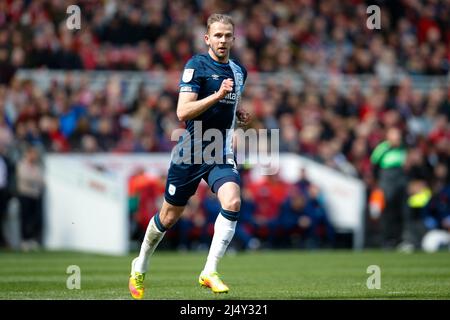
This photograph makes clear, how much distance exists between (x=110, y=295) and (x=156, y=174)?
10.3m

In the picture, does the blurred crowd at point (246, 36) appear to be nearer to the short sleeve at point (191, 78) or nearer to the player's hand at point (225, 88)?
the short sleeve at point (191, 78)

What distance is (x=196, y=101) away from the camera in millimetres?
9438

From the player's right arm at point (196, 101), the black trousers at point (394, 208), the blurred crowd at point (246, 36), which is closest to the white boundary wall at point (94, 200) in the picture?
the black trousers at point (394, 208)

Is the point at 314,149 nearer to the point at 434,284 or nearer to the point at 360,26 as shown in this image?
the point at 360,26

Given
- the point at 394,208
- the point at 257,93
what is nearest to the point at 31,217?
the point at 257,93

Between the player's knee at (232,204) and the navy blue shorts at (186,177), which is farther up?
the navy blue shorts at (186,177)

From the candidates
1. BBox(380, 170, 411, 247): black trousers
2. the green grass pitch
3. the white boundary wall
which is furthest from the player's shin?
BBox(380, 170, 411, 247): black trousers

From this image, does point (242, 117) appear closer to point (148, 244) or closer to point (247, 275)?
point (148, 244)

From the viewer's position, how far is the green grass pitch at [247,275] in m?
9.94

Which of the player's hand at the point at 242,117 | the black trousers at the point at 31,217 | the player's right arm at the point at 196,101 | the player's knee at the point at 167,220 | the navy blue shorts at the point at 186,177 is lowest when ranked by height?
the black trousers at the point at 31,217

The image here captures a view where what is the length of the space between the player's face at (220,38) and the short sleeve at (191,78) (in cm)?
24

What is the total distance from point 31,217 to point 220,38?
35.0 feet

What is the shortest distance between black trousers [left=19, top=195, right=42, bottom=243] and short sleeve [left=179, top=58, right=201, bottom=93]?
34.1ft

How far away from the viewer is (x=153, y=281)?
11922 millimetres
